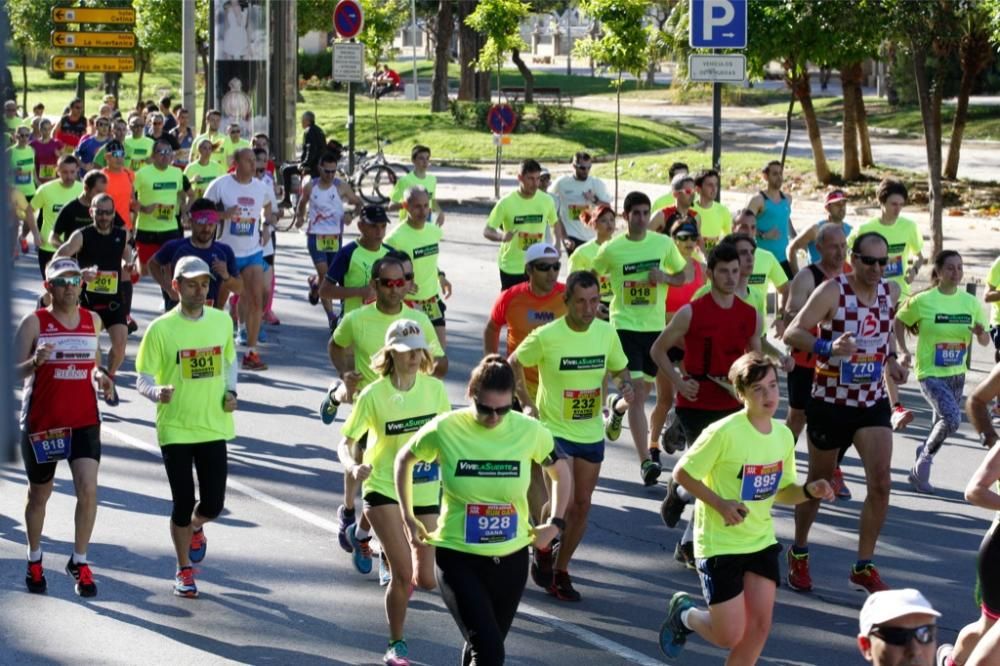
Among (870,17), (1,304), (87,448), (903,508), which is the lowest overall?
(903,508)

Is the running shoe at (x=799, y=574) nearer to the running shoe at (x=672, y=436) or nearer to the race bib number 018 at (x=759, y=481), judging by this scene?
the running shoe at (x=672, y=436)

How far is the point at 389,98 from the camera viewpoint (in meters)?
61.0

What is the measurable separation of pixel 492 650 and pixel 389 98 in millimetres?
56053

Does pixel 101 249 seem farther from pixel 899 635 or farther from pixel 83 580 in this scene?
pixel 899 635

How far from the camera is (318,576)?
864 cm

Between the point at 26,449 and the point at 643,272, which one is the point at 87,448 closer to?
the point at 26,449

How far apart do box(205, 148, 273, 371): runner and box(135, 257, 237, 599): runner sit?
20.9 feet

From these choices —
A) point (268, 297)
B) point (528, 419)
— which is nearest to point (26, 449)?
point (528, 419)

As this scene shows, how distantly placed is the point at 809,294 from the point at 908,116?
1574 inches

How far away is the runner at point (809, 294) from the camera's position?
993 centimetres

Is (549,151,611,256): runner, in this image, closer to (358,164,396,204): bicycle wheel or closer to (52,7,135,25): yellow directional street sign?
(358,164,396,204): bicycle wheel

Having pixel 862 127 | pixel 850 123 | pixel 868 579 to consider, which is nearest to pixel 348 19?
pixel 850 123

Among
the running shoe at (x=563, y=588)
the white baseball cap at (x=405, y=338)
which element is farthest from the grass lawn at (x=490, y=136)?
the white baseball cap at (x=405, y=338)

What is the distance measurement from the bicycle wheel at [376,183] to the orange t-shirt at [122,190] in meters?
11.6
